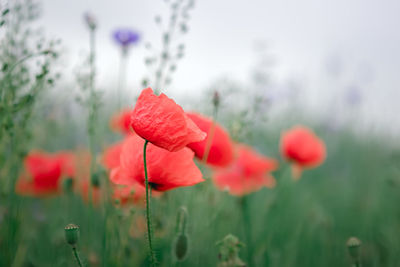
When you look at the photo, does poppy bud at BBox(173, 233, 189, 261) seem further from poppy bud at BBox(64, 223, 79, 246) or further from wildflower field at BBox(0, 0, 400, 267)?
poppy bud at BBox(64, 223, 79, 246)

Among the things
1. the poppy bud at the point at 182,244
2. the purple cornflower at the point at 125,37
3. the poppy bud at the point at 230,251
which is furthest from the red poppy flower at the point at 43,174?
the poppy bud at the point at 230,251

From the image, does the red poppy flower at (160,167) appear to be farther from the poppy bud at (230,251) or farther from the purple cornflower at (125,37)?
the purple cornflower at (125,37)

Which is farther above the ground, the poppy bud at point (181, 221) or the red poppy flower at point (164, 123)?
the red poppy flower at point (164, 123)

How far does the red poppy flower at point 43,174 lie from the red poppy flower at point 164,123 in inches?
34.7

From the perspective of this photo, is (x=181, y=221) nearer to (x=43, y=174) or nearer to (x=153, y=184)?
(x=153, y=184)

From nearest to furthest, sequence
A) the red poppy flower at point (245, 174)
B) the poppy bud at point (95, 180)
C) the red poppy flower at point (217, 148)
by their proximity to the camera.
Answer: the red poppy flower at point (217, 148) → the poppy bud at point (95, 180) → the red poppy flower at point (245, 174)

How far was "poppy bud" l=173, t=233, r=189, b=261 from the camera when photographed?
2.85 feet

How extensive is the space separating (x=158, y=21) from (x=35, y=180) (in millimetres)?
883

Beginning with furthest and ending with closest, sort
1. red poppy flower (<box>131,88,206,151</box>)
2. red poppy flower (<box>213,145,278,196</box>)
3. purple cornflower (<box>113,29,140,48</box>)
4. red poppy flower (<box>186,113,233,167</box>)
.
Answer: red poppy flower (<box>213,145,278,196</box>)
purple cornflower (<box>113,29,140,48</box>)
red poppy flower (<box>186,113,233,167</box>)
red poppy flower (<box>131,88,206,151</box>)

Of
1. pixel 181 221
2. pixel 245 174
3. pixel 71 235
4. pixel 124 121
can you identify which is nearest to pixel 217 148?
pixel 181 221

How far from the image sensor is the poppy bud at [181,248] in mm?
870

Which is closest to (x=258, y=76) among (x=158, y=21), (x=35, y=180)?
(x=158, y=21)

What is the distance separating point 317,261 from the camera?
1.68 meters

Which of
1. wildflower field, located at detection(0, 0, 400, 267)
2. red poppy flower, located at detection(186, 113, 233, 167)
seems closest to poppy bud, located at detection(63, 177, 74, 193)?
wildflower field, located at detection(0, 0, 400, 267)
